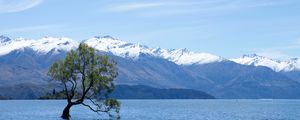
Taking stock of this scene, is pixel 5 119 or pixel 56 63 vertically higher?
pixel 56 63

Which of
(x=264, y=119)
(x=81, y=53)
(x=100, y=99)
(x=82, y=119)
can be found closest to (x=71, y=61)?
(x=81, y=53)

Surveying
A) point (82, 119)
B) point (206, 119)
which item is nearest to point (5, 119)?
point (82, 119)

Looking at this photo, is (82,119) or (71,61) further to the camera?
(82,119)

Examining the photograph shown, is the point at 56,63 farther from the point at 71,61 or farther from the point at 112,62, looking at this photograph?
the point at 112,62

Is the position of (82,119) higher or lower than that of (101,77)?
lower

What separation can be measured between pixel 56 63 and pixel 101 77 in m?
9.52

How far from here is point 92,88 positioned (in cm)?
11544

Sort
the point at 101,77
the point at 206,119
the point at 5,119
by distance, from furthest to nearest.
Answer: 1. the point at 206,119
2. the point at 5,119
3. the point at 101,77

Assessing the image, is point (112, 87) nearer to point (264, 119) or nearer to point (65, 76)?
point (65, 76)

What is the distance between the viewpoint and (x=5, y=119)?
123812 millimetres

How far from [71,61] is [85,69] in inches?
126

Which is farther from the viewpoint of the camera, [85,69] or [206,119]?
[206,119]

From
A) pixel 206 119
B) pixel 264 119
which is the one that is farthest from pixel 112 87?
pixel 264 119

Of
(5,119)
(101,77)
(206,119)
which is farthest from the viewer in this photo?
(206,119)
